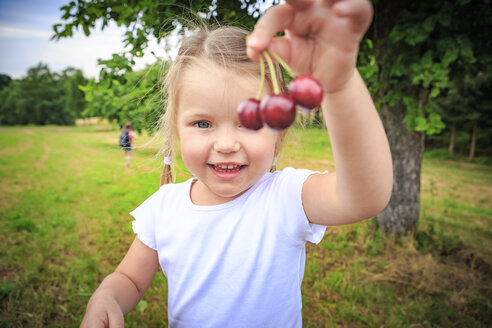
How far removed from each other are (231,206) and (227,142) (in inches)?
17.9

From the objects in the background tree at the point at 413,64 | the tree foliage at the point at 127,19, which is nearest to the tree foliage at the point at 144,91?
the tree foliage at the point at 127,19

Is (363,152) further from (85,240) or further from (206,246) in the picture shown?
(85,240)

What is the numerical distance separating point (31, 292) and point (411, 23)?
5.08 meters

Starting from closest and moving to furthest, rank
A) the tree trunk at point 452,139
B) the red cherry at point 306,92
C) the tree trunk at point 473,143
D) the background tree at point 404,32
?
1. the red cherry at point 306,92
2. the background tree at point 404,32
3. the tree trunk at point 473,143
4. the tree trunk at point 452,139

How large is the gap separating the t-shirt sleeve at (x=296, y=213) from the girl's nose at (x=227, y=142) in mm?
393

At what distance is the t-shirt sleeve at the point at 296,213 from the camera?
137 centimetres

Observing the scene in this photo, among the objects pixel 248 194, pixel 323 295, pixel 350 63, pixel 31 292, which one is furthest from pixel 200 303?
pixel 31 292

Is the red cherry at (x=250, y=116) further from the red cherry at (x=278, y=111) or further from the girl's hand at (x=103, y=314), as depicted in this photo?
the girl's hand at (x=103, y=314)

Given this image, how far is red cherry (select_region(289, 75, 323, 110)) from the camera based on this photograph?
57cm

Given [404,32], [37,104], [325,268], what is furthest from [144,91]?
[37,104]

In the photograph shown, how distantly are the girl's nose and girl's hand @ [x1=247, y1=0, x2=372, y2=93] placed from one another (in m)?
0.50

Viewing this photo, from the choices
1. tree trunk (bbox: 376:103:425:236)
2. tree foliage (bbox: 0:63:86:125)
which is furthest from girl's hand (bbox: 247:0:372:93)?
tree foliage (bbox: 0:63:86:125)

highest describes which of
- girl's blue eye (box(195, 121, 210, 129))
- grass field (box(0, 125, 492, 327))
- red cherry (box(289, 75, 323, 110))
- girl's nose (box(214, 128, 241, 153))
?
red cherry (box(289, 75, 323, 110))

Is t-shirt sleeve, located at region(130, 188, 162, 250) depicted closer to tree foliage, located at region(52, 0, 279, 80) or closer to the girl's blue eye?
the girl's blue eye
